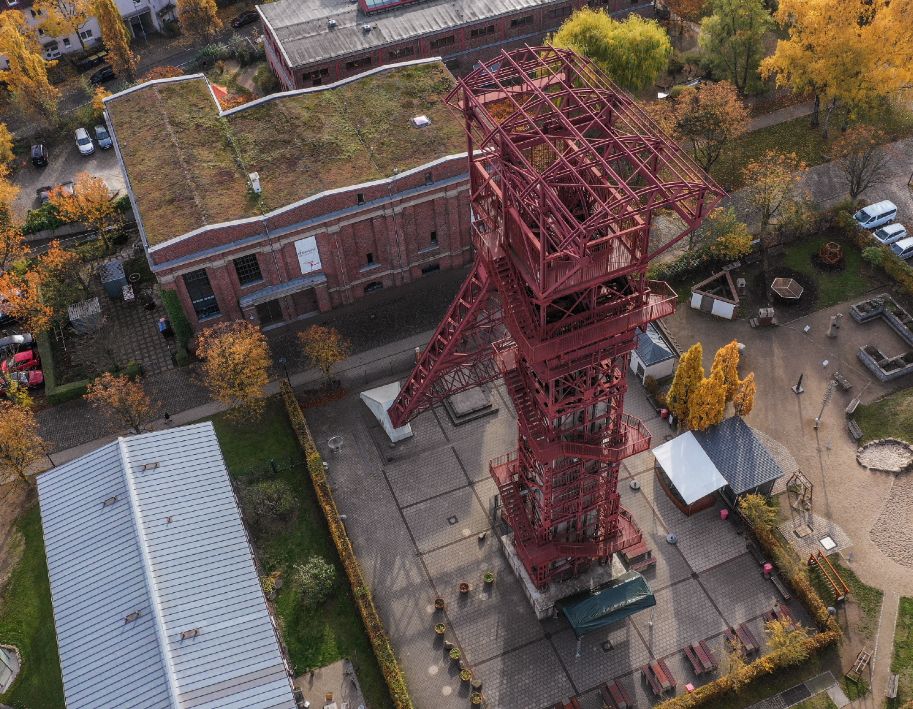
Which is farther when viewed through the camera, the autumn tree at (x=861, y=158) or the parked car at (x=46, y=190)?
the parked car at (x=46, y=190)

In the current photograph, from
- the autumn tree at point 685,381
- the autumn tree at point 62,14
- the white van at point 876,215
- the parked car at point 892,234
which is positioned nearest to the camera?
the autumn tree at point 685,381

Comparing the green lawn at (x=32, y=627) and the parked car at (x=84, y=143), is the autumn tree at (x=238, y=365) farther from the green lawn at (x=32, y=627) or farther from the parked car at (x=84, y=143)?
the parked car at (x=84, y=143)

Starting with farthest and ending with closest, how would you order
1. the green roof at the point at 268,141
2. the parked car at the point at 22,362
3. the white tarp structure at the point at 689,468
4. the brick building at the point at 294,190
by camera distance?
the parked car at the point at 22,362 < the green roof at the point at 268,141 < the brick building at the point at 294,190 < the white tarp structure at the point at 689,468

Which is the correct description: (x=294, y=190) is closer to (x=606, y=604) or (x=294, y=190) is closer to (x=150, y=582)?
(x=150, y=582)

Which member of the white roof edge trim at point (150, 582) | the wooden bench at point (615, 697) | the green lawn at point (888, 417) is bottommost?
the wooden bench at point (615, 697)

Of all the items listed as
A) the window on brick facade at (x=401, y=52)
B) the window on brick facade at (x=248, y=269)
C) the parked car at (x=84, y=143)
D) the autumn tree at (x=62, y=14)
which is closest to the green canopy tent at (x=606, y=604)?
the window on brick facade at (x=248, y=269)

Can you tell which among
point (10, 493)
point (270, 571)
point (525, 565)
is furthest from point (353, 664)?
point (10, 493)

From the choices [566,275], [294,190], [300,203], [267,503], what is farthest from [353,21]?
[566,275]
